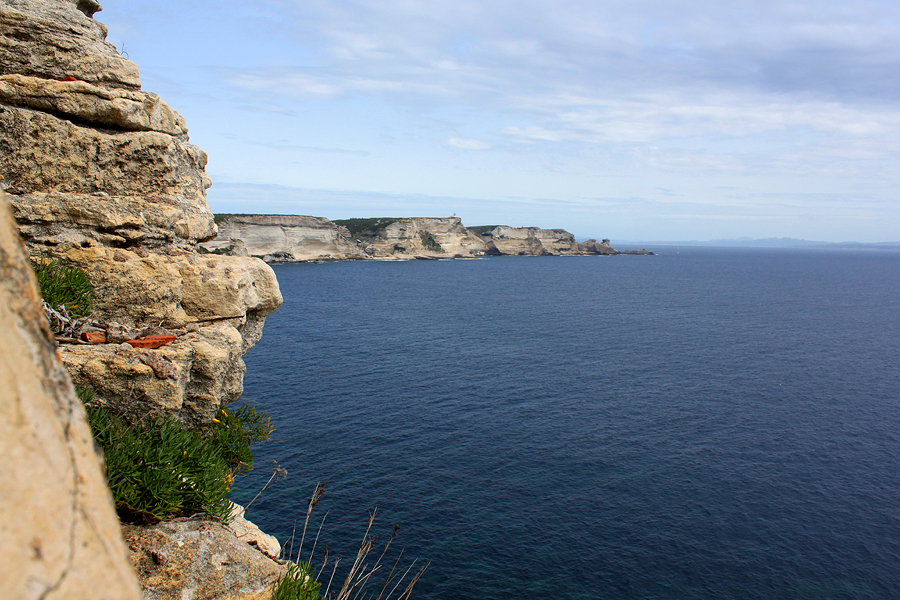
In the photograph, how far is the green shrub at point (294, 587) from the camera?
36.0 ft

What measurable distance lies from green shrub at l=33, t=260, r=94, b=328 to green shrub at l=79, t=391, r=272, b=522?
2315mm

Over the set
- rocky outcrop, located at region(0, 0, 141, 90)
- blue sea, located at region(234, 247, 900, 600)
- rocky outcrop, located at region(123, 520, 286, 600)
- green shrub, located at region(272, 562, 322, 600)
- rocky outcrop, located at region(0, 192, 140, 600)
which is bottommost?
blue sea, located at region(234, 247, 900, 600)

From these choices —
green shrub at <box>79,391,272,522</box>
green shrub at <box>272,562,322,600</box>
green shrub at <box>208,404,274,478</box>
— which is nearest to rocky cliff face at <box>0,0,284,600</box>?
green shrub at <box>272,562,322,600</box>

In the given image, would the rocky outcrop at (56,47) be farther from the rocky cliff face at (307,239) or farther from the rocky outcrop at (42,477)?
the rocky cliff face at (307,239)

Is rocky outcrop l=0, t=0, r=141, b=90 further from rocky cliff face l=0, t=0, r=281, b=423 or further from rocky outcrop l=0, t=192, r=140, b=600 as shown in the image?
rocky outcrop l=0, t=192, r=140, b=600

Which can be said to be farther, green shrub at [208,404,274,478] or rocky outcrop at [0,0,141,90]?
green shrub at [208,404,274,478]

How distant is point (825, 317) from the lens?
91375mm

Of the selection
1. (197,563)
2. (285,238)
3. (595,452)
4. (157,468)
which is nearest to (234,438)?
(157,468)

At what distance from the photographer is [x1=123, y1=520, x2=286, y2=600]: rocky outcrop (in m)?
9.85

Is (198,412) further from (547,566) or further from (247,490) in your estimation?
(247,490)

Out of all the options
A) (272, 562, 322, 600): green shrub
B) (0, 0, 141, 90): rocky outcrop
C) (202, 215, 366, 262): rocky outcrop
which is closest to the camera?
(272, 562, 322, 600): green shrub

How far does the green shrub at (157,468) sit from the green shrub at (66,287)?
2315mm

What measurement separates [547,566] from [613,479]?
9679mm

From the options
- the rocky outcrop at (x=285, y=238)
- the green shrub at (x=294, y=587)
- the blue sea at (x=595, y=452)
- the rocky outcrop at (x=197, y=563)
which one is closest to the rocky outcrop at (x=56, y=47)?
the rocky outcrop at (x=197, y=563)
